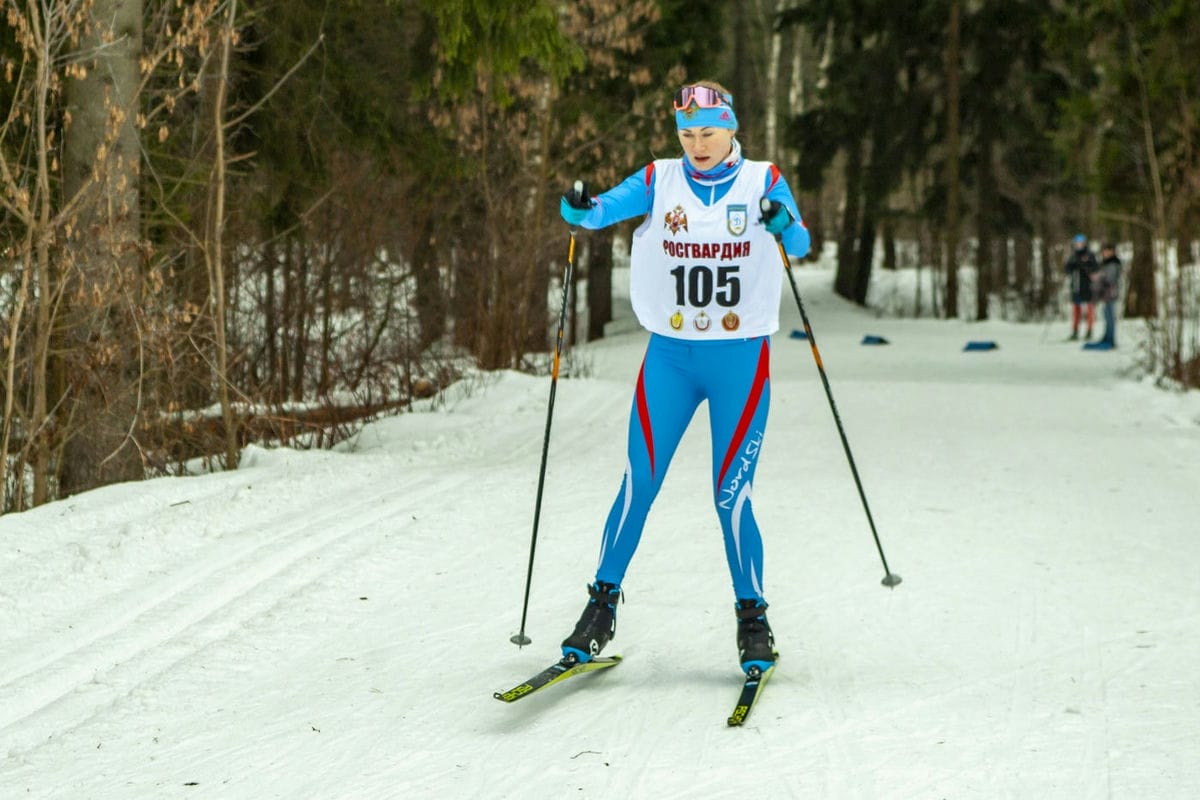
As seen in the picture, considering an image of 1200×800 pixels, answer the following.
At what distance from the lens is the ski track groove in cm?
506

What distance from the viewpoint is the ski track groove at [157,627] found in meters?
5.06

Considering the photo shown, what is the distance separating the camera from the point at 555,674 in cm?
521

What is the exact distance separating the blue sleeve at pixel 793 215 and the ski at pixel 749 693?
1.58 m

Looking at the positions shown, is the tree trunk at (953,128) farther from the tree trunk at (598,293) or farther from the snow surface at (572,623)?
the snow surface at (572,623)

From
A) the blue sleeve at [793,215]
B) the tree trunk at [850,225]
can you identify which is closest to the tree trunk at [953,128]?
the tree trunk at [850,225]

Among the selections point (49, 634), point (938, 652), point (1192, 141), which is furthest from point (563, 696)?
point (1192, 141)

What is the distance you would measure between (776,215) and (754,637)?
1.60m

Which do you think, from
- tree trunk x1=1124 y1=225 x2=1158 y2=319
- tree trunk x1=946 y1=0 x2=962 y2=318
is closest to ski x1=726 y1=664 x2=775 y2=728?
tree trunk x1=1124 y1=225 x2=1158 y2=319

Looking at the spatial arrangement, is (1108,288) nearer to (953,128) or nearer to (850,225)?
(953,128)

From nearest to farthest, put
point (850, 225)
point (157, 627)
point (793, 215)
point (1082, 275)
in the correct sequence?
point (793, 215) < point (157, 627) < point (1082, 275) < point (850, 225)

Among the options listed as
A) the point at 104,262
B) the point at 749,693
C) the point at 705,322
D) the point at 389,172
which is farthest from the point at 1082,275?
the point at 749,693

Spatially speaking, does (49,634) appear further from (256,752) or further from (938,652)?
(938,652)

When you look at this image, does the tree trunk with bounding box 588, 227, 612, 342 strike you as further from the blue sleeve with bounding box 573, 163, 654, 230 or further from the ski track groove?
the blue sleeve with bounding box 573, 163, 654, 230

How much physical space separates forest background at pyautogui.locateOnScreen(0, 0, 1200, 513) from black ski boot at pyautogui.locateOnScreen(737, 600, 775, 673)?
147 centimetres
